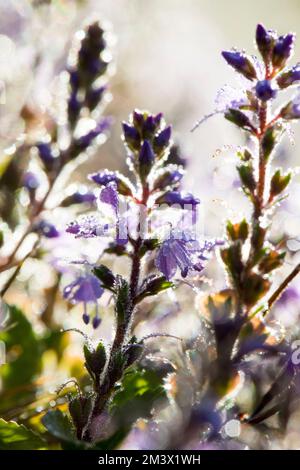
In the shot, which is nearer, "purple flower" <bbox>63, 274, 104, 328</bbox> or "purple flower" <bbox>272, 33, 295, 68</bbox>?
"purple flower" <bbox>272, 33, 295, 68</bbox>

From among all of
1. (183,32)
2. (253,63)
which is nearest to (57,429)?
(253,63)

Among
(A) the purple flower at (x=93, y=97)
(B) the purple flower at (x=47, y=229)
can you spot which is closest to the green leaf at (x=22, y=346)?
(B) the purple flower at (x=47, y=229)

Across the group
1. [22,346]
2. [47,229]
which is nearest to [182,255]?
[47,229]

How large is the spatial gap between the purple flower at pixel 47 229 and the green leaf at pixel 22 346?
0.15m

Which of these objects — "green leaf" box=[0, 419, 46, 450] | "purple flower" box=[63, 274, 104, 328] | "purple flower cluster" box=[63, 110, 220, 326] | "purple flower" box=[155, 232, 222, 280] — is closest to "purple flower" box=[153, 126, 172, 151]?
"purple flower cluster" box=[63, 110, 220, 326]

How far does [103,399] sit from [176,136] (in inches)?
25.3

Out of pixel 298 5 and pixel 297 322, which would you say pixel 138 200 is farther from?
pixel 298 5

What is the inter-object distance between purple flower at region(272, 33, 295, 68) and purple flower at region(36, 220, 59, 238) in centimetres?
52

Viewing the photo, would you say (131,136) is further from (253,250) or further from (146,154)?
(253,250)

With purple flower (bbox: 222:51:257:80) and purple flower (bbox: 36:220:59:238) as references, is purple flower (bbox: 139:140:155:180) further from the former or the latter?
purple flower (bbox: 36:220:59:238)

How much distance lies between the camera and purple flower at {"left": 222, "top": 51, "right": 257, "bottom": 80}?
729 millimetres

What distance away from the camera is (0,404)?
3.57 ft

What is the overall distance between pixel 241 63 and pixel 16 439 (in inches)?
18.0
